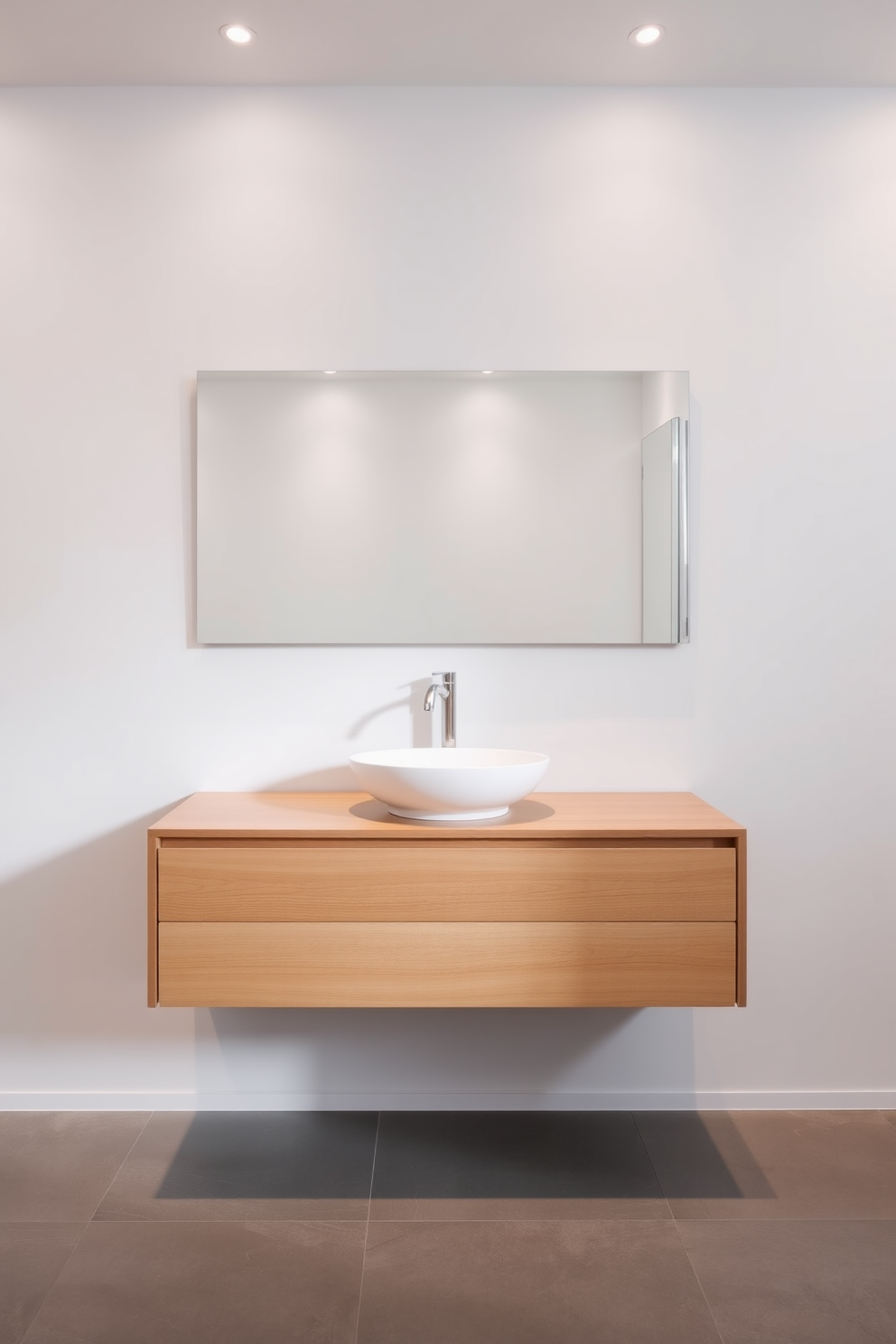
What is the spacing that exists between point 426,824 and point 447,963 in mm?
283

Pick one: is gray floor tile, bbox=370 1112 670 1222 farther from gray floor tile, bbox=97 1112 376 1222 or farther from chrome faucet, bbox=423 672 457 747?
chrome faucet, bbox=423 672 457 747

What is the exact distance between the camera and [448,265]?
7.57 ft

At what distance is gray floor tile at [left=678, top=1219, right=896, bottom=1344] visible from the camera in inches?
62.6

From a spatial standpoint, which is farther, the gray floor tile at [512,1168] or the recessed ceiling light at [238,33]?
the recessed ceiling light at [238,33]

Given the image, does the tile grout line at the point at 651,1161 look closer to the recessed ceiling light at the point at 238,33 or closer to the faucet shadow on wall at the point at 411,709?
the faucet shadow on wall at the point at 411,709

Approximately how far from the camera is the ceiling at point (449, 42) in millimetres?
2023

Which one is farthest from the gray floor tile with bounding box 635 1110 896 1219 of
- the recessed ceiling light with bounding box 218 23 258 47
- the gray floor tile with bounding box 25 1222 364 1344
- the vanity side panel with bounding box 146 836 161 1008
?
the recessed ceiling light with bounding box 218 23 258 47

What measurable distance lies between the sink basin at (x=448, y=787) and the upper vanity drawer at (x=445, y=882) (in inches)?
3.2

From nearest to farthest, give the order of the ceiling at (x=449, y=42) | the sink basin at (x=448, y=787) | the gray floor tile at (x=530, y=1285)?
the gray floor tile at (x=530, y=1285)
the sink basin at (x=448, y=787)
the ceiling at (x=449, y=42)

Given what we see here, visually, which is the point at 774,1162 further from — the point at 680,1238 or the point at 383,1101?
the point at 383,1101

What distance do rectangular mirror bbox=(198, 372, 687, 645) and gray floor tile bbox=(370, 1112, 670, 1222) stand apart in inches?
46.2

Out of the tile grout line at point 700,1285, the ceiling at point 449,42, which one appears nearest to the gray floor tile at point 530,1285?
the tile grout line at point 700,1285

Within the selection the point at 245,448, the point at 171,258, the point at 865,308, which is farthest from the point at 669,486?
the point at 171,258

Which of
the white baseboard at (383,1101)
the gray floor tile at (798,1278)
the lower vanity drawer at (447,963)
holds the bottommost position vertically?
the gray floor tile at (798,1278)
